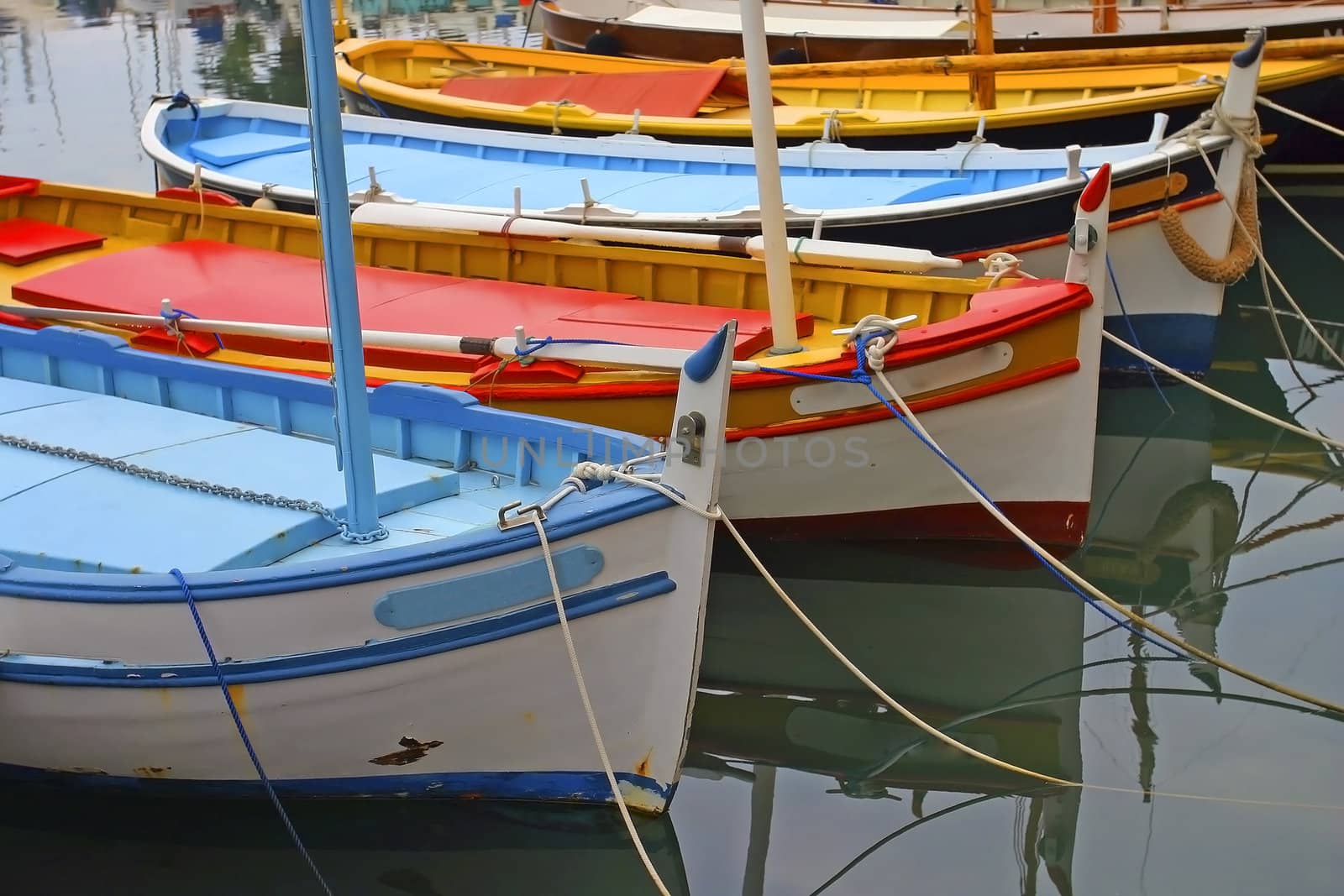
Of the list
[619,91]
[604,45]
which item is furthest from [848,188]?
[604,45]

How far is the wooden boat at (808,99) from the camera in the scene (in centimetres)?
1066

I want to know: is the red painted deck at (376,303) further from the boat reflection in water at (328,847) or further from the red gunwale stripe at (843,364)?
the boat reflection in water at (328,847)

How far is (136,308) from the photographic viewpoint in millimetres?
7316

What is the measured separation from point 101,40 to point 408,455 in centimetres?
2358

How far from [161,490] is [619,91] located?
25.9 feet

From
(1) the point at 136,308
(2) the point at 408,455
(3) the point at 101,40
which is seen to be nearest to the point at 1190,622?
(2) the point at 408,455

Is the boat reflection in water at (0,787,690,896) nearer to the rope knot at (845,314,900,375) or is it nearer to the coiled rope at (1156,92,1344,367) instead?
the rope knot at (845,314,900,375)

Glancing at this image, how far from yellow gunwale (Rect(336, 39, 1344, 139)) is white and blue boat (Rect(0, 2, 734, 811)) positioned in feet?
21.3

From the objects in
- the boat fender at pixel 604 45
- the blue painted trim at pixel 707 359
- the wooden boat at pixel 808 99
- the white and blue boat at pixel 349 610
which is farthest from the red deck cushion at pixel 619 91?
the blue painted trim at pixel 707 359

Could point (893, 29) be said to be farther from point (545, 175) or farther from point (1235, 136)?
point (1235, 136)

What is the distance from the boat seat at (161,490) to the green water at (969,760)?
112 cm

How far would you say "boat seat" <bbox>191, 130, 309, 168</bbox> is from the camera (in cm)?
1073

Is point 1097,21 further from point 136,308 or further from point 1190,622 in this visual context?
point 136,308

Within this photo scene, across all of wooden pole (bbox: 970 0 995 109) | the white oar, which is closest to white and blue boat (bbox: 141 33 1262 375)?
the white oar
